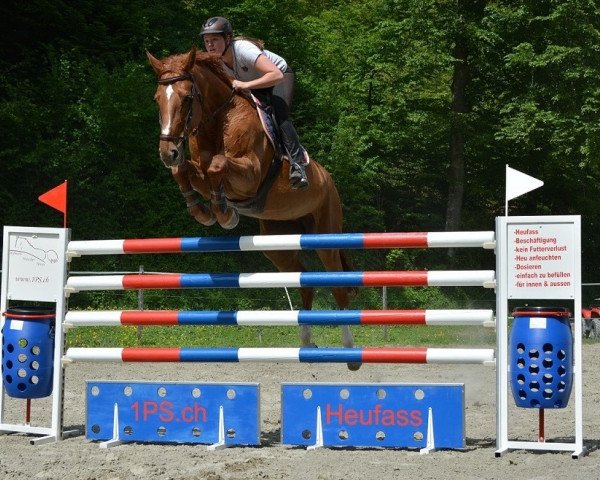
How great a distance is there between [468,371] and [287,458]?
15.6 feet

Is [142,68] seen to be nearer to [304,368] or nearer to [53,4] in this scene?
[53,4]

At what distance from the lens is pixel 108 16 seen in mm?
20359

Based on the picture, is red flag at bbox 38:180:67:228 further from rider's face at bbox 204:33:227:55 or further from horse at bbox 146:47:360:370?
rider's face at bbox 204:33:227:55

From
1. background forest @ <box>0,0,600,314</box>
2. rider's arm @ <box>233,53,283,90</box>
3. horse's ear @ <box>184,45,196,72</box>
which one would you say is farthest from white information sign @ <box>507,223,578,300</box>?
background forest @ <box>0,0,600,314</box>

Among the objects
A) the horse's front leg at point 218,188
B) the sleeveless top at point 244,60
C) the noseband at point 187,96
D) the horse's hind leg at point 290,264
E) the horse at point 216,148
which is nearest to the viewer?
the noseband at point 187,96

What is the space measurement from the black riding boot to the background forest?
10619 millimetres

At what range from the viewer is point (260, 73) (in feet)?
18.7

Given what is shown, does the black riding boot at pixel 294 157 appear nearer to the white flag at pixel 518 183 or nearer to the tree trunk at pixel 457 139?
the white flag at pixel 518 183

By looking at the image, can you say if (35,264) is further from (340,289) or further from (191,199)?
(340,289)

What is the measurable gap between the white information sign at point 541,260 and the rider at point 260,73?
1.44 m


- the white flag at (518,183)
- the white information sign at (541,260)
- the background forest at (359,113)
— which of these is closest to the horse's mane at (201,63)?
the white flag at (518,183)

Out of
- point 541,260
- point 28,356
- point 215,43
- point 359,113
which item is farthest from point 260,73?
point 359,113

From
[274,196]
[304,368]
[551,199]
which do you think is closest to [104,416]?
[274,196]

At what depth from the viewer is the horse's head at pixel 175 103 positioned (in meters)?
4.90
